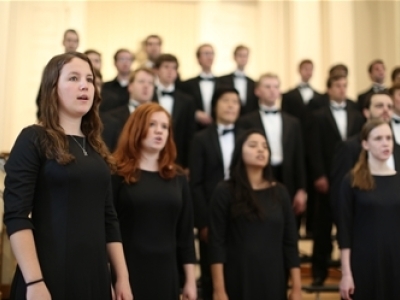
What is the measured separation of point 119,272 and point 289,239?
1.42 metres

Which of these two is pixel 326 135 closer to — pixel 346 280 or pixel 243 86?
pixel 243 86

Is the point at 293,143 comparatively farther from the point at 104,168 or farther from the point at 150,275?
the point at 104,168

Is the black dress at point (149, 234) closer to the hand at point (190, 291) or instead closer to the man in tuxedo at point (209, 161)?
the hand at point (190, 291)

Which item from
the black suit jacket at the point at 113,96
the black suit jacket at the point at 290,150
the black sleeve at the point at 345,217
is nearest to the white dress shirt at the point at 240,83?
the black suit jacket at the point at 290,150

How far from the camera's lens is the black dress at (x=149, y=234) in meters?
2.86

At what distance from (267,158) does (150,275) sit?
1092mm

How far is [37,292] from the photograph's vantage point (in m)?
1.90

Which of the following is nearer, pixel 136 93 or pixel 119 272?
pixel 119 272

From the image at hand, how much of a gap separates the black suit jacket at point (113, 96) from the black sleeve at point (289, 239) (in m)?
2.02

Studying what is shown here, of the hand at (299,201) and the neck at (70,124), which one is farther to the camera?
the hand at (299,201)

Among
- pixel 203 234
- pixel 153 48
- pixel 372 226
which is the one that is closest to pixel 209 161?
pixel 203 234

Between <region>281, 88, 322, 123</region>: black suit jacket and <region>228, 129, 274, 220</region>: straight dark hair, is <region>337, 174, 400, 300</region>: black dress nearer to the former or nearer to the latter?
<region>228, 129, 274, 220</region>: straight dark hair

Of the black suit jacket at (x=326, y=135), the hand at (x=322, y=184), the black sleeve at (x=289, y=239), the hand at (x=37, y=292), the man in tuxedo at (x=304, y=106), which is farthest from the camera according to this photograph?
the man in tuxedo at (x=304, y=106)

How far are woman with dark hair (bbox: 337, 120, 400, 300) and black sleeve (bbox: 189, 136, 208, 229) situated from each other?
0.97 m
